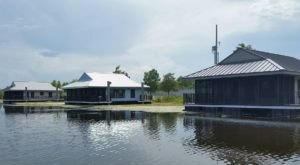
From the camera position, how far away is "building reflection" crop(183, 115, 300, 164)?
13.7m

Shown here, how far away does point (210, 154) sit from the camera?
14172 mm

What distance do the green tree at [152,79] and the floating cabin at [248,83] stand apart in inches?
1873

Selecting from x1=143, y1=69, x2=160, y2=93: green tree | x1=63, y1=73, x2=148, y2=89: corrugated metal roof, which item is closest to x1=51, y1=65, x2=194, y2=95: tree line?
x1=143, y1=69, x2=160, y2=93: green tree

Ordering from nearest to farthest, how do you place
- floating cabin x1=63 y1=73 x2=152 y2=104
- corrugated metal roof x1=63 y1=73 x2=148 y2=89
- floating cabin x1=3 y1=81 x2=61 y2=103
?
floating cabin x1=63 y1=73 x2=152 y2=104, corrugated metal roof x1=63 y1=73 x2=148 y2=89, floating cabin x1=3 y1=81 x2=61 y2=103

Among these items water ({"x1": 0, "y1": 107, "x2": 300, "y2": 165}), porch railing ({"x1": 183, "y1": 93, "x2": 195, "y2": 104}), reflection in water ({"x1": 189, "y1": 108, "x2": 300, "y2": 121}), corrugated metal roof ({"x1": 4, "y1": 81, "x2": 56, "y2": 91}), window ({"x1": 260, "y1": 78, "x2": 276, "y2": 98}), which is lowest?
water ({"x1": 0, "y1": 107, "x2": 300, "y2": 165})

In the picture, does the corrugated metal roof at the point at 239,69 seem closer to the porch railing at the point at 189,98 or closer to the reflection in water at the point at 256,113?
the porch railing at the point at 189,98

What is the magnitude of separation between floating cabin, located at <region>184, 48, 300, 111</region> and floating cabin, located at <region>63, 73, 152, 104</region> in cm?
Result: 2156

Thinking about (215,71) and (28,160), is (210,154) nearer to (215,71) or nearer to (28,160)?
(28,160)

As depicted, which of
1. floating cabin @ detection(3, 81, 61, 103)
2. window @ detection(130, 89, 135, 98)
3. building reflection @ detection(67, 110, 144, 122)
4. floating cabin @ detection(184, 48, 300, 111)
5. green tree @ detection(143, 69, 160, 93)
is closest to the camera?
floating cabin @ detection(184, 48, 300, 111)

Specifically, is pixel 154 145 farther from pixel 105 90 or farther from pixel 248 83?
pixel 105 90

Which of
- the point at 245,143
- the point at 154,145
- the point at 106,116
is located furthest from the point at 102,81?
the point at 245,143

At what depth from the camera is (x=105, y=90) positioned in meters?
57.5

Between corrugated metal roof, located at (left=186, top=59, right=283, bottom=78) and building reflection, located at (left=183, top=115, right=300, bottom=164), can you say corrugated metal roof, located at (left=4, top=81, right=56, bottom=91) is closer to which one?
corrugated metal roof, located at (left=186, top=59, right=283, bottom=78)

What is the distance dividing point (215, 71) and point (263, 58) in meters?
4.54
